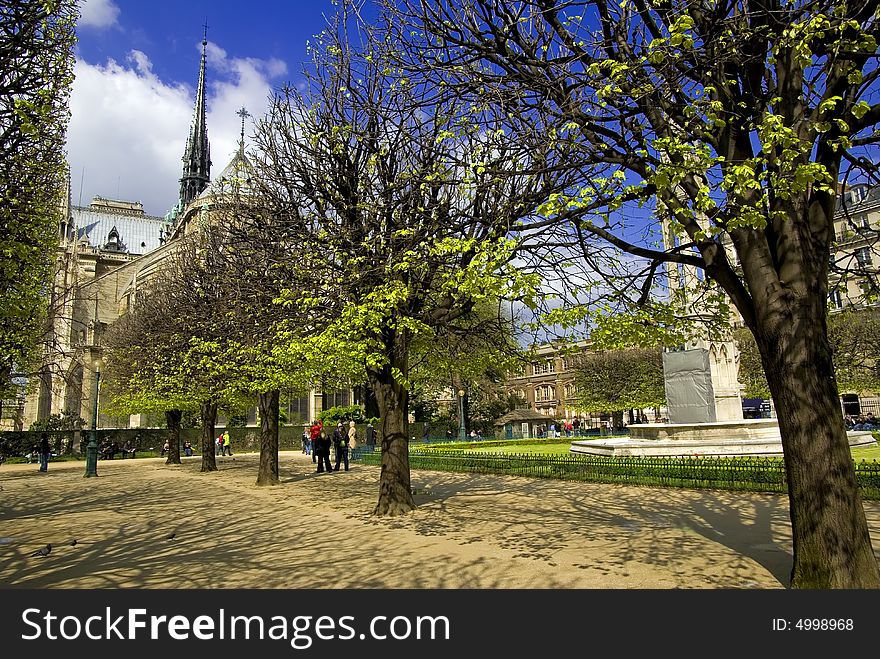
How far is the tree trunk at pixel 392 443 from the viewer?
39.5 ft

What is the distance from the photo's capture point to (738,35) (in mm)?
6188

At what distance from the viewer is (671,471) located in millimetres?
15000

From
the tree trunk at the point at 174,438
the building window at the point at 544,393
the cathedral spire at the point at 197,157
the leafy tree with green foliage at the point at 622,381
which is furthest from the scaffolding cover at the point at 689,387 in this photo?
the cathedral spire at the point at 197,157

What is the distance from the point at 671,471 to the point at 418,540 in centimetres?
821

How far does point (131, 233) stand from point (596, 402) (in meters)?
81.5

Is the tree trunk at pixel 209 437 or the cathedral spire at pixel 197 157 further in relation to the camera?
the cathedral spire at pixel 197 157

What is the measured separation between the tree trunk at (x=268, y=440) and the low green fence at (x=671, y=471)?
6963 millimetres

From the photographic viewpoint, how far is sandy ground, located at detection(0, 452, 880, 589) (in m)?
6.98

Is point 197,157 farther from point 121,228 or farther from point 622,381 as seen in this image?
point 622,381

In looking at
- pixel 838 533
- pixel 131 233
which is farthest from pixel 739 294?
pixel 131 233

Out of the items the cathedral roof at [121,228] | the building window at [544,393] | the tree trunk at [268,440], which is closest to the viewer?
the tree trunk at [268,440]

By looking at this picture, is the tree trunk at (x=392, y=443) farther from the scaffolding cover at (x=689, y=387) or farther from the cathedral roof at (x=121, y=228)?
the cathedral roof at (x=121, y=228)

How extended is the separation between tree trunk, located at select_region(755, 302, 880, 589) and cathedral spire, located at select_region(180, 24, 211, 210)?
95656mm

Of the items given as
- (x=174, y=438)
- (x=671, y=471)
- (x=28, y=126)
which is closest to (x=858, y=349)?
(x=671, y=471)
